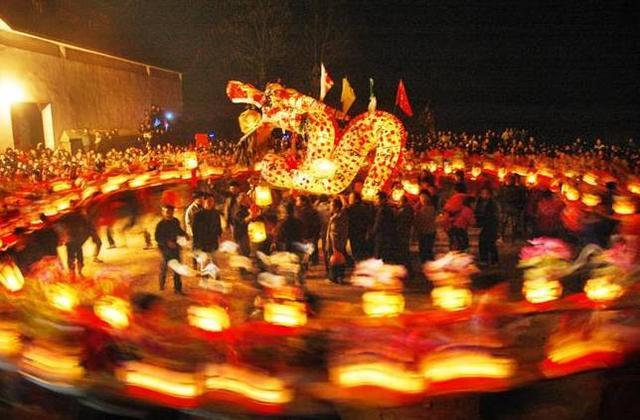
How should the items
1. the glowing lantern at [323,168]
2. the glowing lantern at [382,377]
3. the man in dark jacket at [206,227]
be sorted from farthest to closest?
the glowing lantern at [323,168], the man in dark jacket at [206,227], the glowing lantern at [382,377]

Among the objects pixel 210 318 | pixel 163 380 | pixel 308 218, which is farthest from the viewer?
pixel 308 218

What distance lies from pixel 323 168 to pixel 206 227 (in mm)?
3608

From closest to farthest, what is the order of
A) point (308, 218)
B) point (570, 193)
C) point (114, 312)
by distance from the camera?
point (114, 312), point (308, 218), point (570, 193)

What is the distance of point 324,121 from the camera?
500 inches

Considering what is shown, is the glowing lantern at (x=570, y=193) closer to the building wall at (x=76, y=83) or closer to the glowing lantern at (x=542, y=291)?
the glowing lantern at (x=542, y=291)

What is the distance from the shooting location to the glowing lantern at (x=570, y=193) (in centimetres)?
1045

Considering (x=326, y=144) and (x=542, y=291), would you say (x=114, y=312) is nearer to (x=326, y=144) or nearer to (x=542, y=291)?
(x=542, y=291)

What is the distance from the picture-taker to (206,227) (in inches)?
363

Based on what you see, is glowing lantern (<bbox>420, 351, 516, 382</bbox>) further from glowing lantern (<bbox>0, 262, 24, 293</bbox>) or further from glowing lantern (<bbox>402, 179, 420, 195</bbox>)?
glowing lantern (<bbox>402, 179, 420, 195</bbox>)

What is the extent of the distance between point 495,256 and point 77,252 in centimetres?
687

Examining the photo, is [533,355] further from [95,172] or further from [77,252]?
[95,172]

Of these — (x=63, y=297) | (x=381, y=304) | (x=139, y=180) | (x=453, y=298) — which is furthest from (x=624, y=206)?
(x=139, y=180)

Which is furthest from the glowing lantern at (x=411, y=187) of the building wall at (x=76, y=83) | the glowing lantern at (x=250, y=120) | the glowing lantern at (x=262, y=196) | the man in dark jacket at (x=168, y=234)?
the building wall at (x=76, y=83)

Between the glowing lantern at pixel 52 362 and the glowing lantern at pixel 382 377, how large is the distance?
1.97 metres
